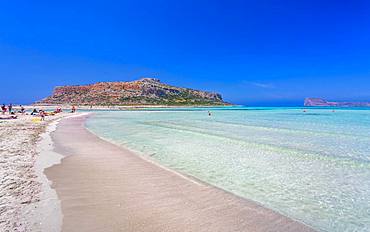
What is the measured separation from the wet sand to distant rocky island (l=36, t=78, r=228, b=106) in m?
123

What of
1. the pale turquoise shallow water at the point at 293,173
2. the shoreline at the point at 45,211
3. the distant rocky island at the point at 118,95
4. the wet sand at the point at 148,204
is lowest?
the pale turquoise shallow water at the point at 293,173

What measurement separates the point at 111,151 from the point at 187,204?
24.8ft

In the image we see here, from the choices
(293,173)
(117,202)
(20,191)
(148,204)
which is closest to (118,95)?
(293,173)

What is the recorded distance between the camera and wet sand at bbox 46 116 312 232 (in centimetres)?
481

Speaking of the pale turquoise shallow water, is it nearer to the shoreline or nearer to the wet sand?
the wet sand

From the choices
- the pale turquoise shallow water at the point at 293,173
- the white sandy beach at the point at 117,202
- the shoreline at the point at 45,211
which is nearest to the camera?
the shoreline at the point at 45,211

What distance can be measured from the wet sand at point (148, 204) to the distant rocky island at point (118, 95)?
123492 millimetres

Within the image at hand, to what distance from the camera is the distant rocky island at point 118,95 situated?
139 metres

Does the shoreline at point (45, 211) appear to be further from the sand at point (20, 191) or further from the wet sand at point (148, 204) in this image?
the wet sand at point (148, 204)

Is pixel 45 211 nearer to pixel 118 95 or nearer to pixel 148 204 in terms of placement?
pixel 148 204

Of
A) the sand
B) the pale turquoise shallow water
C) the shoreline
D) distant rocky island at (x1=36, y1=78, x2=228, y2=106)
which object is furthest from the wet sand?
distant rocky island at (x1=36, y1=78, x2=228, y2=106)

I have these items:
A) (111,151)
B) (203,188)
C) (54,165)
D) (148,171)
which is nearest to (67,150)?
(111,151)

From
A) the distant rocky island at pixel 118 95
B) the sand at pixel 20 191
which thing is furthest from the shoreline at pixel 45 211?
the distant rocky island at pixel 118 95

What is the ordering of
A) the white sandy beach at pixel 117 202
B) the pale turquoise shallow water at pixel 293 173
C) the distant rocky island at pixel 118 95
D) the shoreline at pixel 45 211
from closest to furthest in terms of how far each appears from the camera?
the shoreline at pixel 45 211, the white sandy beach at pixel 117 202, the pale turquoise shallow water at pixel 293 173, the distant rocky island at pixel 118 95
